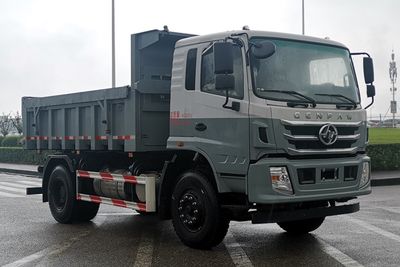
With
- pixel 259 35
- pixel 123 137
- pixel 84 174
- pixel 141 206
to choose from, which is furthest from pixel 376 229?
pixel 84 174

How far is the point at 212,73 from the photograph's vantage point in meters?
7.09

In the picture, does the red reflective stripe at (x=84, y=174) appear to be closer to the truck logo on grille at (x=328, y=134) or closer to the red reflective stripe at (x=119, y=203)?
the red reflective stripe at (x=119, y=203)

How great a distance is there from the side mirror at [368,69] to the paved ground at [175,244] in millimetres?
2320

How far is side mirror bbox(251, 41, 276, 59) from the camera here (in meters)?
6.64

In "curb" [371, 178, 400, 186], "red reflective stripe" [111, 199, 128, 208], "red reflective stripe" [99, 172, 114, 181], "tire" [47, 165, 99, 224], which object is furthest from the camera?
"curb" [371, 178, 400, 186]

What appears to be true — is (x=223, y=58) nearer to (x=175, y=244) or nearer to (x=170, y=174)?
(x=170, y=174)

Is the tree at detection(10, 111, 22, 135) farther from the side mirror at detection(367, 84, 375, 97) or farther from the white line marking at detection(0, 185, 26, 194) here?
the side mirror at detection(367, 84, 375, 97)

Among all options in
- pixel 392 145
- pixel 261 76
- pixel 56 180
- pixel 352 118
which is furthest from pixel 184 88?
pixel 392 145

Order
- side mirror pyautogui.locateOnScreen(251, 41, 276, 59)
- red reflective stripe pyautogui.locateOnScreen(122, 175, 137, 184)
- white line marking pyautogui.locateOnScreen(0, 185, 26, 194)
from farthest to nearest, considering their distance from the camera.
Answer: white line marking pyautogui.locateOnScreen(0, 185, 26, 194) < red reflective stripe pyautogui.locateOnScreen(122, 175, 137, 184) < side mirror pyautogui.locateOnScreen(251, 41, 276, 59)

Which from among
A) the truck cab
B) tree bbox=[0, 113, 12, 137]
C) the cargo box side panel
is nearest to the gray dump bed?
the cargo box side panel

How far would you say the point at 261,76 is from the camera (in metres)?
6.71

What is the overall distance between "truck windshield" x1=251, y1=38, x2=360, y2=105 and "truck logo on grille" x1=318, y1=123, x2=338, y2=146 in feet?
1.14

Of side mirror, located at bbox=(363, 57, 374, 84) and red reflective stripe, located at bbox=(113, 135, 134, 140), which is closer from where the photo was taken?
side mirror, located at bbox=(363, 57, 374, 84)

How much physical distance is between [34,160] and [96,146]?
756 inches
